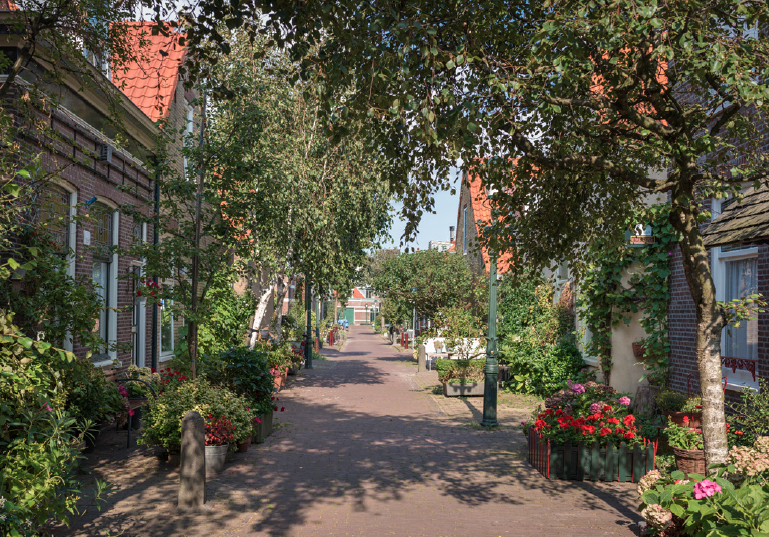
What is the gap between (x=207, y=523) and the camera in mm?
6371

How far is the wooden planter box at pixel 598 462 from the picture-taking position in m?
8.17

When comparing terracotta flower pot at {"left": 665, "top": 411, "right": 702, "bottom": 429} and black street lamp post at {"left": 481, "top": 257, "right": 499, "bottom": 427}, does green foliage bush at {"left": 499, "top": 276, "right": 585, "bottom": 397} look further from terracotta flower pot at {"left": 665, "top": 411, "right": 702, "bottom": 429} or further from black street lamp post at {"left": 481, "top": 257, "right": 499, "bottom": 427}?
terracotta flower pot at {"left": 665, "top": 411, "right": 702, "bottom": 429}

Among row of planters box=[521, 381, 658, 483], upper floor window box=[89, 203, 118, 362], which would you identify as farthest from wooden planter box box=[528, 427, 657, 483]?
upper floor window box=[89, 203, 118, 362]

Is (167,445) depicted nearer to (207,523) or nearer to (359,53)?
(207,523)

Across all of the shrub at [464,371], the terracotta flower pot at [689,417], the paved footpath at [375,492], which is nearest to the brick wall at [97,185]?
the paved footpath at [375,492]

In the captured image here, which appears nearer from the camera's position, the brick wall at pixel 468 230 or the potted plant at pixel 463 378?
the potted plant at pixel 463 378

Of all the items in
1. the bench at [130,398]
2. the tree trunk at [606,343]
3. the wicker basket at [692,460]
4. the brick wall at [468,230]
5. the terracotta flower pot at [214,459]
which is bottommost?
the terracotta flower pot at [214,459]

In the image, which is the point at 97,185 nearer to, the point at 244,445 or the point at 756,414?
the point at 244,445

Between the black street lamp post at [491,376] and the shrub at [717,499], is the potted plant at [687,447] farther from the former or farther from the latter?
the black street lamp post at [491,376]

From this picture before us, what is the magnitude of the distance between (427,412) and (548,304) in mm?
5487

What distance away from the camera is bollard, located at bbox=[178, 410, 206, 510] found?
6.75 m

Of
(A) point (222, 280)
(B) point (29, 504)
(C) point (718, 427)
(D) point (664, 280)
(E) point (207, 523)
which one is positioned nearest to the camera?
(B) point (29, 504)

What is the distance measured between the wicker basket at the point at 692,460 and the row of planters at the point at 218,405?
558 centimetres

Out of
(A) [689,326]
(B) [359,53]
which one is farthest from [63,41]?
(A) [689,326]
